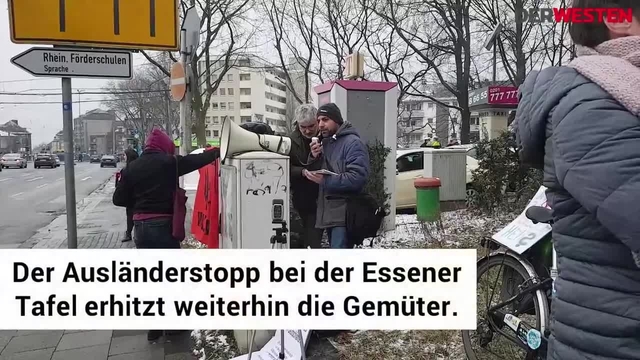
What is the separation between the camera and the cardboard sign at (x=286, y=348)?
3.02 metres

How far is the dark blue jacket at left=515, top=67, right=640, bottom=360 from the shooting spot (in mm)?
1111

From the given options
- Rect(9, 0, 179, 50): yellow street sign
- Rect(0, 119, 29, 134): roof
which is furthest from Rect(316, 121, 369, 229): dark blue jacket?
Rect(0, 119, 29, 134): roof

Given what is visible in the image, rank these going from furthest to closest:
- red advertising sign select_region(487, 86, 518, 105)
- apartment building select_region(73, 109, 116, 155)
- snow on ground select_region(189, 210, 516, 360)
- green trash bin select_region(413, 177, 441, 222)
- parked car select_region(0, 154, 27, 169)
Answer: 1. apartment building select_region(73, 109, 116, 155)
2. parked car select_region(0, 154, 27, 169)
3. red advertising sign select_region(487, 86, 518, 105)
4. green trash bin select_region(413, 177, 441, 222)
5. snow on ground select_region(189, 210, 516, 360)

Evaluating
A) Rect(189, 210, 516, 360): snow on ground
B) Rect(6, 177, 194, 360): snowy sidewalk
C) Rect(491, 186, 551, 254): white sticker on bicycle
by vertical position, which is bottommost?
Rect(6, 177, 194, 360): snowy sidewalk

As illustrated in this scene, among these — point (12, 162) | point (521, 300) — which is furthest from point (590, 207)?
point (12, 162)

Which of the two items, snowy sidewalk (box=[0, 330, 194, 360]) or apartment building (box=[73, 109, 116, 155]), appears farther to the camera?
apartment building (box=[73, 109, 116, 155])

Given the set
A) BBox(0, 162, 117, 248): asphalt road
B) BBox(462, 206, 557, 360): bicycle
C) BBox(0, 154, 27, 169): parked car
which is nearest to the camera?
BBox(462, 206, 557, 360): bicycle

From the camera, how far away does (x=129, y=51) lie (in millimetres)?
4070

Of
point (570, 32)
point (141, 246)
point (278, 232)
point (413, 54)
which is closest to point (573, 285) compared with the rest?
point (570, 32)

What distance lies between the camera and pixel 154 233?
4137 mm

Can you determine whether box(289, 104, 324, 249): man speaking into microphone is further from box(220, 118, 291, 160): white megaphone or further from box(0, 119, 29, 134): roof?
box(0, 119, 29, 134): roof

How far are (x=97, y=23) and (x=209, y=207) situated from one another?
5.59 ft

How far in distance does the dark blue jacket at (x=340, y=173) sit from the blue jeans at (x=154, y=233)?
1343mm

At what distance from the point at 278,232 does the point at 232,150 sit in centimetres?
67
